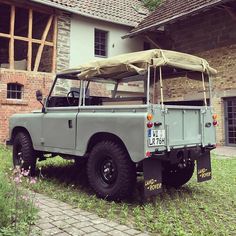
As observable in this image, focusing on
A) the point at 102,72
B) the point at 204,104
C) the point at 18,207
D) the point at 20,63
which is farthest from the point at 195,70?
the point at 20,63

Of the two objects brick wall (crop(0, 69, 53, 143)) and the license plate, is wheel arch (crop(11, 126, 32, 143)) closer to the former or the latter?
the license plate

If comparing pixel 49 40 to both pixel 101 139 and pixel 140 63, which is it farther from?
pixel 140 63

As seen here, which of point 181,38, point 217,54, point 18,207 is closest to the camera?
point 18,207

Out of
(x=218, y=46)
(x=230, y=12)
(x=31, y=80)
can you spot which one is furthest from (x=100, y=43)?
(x=230, y=12)

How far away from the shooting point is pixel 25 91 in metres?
13.9

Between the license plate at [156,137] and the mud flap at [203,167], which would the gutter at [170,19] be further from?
the license plate at [156,137]

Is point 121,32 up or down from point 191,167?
up

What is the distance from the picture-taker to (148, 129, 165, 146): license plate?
466cm

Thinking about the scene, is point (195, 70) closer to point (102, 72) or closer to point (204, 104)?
point (204, 104)

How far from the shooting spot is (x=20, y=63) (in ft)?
49.5

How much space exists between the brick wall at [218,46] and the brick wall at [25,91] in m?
5.73

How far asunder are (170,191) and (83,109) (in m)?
2.18

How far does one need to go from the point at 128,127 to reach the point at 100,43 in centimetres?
1356

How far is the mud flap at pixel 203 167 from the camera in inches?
223
